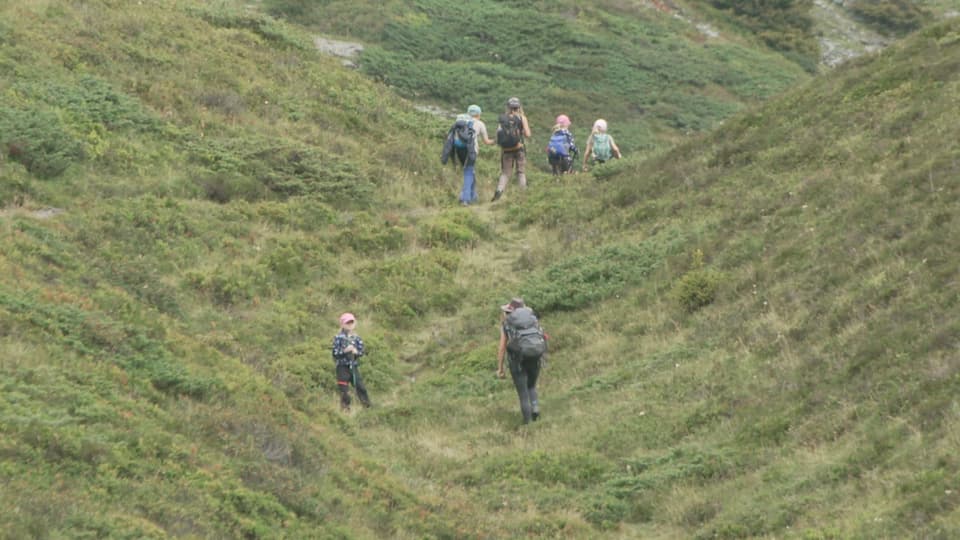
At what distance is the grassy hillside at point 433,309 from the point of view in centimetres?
1265

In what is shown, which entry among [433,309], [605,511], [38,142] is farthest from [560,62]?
[605,511]

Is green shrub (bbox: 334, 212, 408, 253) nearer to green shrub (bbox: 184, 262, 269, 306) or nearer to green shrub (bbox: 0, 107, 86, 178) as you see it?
green shrub (bbox: 184, 262, 269, 306)

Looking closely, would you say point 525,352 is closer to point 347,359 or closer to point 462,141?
point 347,359

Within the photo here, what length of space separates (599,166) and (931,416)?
16542 mm

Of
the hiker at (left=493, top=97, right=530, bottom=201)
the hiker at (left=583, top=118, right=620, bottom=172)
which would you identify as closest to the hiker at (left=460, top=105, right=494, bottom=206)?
the hiker at (left=493, top=97, right=530, bottom=201)

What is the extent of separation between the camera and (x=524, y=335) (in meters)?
17.5

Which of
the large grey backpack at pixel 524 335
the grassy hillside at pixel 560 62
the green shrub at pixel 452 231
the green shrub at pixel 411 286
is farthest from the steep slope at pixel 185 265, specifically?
the grassy hillside at pixel 560 62

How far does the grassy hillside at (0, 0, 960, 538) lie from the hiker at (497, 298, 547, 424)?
0.30 m

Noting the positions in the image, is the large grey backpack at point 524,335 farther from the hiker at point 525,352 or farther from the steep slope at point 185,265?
the steep slope at point 185,265

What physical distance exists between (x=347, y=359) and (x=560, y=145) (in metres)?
12.5

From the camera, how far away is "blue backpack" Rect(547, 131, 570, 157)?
29.7 meters

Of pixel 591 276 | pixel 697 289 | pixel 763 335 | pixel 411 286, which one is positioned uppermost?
pixel 763 335

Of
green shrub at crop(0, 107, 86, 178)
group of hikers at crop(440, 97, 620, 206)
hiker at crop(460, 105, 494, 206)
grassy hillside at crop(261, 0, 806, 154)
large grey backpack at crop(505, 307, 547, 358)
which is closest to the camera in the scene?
large grey backpack at crop(505, 307, 547, 358)

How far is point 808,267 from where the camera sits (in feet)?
60.4
